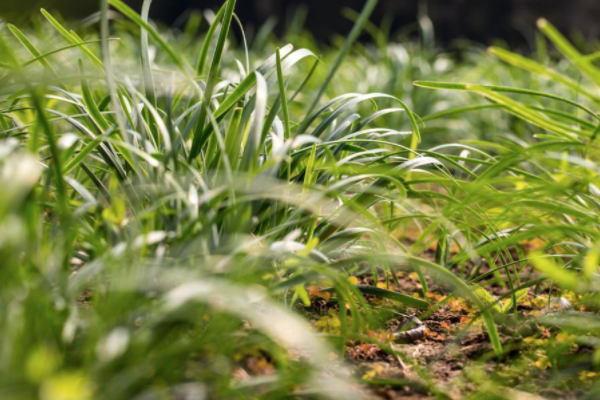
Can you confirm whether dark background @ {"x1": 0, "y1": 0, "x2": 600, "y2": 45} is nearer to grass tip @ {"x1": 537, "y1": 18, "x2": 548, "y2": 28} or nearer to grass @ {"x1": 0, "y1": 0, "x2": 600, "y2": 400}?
grass @ {"x1": 0, "y1": 0, "x2": 600, "y2": 400}

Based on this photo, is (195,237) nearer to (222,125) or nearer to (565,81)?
(222,125)

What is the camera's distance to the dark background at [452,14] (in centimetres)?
743

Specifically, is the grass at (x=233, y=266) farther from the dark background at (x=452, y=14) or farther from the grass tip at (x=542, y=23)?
the dark background at (x=452, y=14)

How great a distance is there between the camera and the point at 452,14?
7492mm

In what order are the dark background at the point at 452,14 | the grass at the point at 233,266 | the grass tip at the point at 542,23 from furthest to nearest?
the dark background at the point at 452,14
the grass tip at the point at 542,23
the grass at the point at 233,266

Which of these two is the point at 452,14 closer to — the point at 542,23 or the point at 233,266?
the point at 542,23

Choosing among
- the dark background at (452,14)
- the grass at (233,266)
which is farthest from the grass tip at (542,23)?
the dark background at (452,14)

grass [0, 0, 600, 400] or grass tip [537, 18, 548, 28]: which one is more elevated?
grass tip [537, 18, 548, 28]

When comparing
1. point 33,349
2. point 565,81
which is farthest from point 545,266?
point 33,349

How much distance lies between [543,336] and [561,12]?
705 centimetres

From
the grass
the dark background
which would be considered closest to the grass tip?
the grass

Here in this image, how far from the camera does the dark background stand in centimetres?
743

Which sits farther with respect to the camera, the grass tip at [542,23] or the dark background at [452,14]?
the dark background at [452,14]

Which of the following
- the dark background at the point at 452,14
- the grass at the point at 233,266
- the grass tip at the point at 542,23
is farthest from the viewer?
the dark background at the point at 452,14
